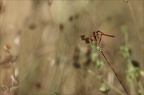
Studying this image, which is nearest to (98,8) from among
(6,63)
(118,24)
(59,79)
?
(118,24)

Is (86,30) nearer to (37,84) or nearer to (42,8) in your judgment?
(37,84)

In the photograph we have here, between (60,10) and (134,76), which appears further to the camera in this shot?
(60,10)

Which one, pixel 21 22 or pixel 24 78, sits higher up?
pixel 21 22

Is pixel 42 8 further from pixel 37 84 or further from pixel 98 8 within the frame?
pixel 37 84

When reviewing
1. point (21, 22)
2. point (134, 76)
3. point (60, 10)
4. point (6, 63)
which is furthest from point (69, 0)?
point (134, 76)

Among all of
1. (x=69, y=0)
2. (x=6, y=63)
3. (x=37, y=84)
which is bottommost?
(x=37, y=84)

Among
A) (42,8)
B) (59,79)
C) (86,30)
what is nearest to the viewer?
(59,79)

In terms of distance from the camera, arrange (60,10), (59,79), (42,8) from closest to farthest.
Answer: (59,79) < (60,10) < (42,8)
